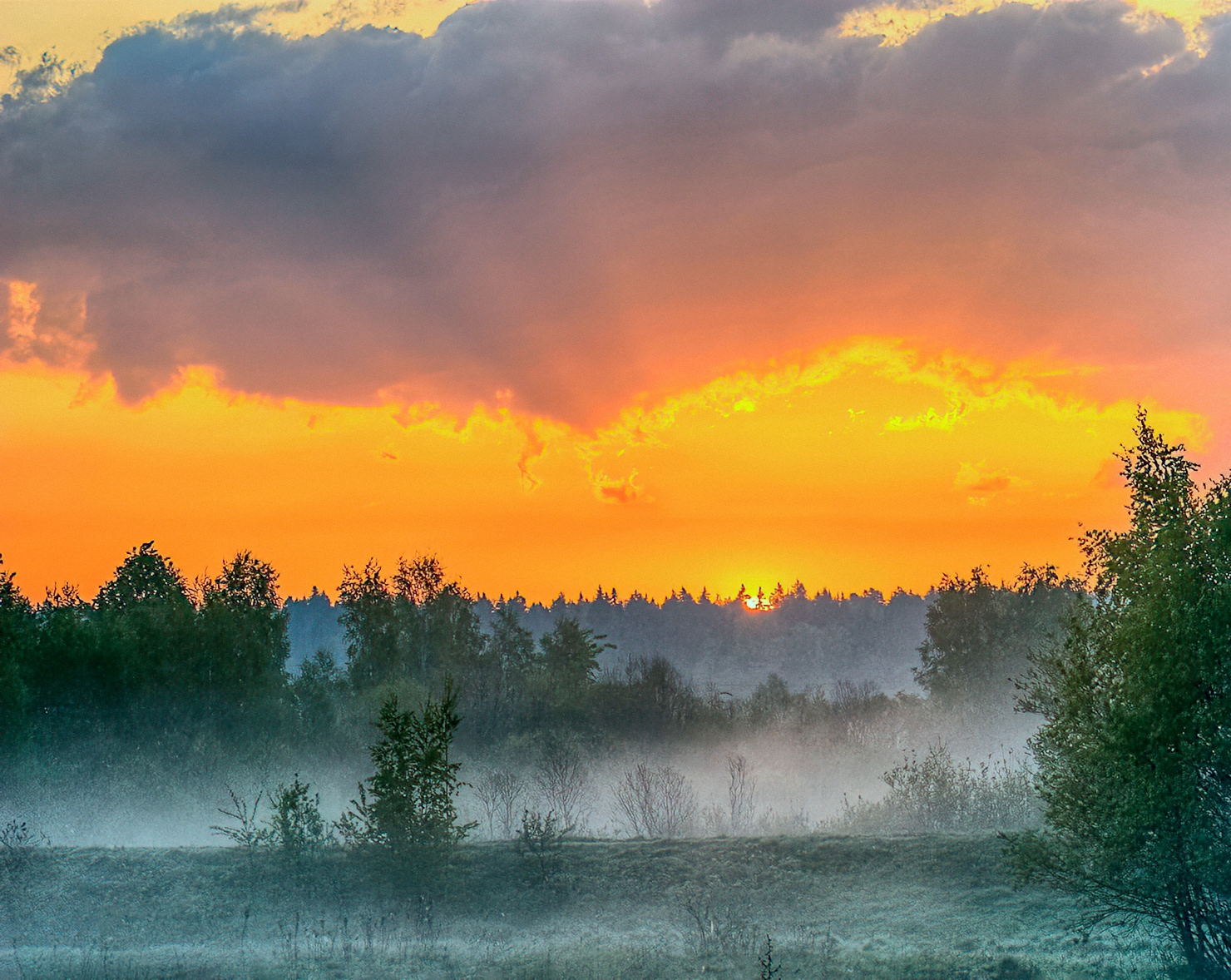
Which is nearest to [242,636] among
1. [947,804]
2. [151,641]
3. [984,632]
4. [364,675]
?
[151,641]

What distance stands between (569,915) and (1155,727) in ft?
42.7

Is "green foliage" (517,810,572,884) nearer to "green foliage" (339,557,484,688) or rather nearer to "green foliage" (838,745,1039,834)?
"green foliage" (838,745,1039,834)

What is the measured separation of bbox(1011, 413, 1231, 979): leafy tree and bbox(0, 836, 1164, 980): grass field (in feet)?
8.09

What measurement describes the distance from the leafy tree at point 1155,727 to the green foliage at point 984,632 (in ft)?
145

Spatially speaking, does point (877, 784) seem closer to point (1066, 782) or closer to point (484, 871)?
point (484, 871)

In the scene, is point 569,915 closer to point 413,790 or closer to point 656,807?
point 413,790

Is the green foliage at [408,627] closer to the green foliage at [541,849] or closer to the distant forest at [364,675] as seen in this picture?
the distant forest at [364,675]

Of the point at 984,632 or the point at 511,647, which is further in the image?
the point at 984,632

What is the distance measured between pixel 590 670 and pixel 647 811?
1960 centimetres

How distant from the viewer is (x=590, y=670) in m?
50.8

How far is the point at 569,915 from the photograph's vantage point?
21328mm

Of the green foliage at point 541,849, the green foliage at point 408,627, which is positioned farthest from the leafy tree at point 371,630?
the green foliage at point 541,849

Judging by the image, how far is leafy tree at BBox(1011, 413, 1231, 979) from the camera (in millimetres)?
14836

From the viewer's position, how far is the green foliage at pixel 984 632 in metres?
58.7
